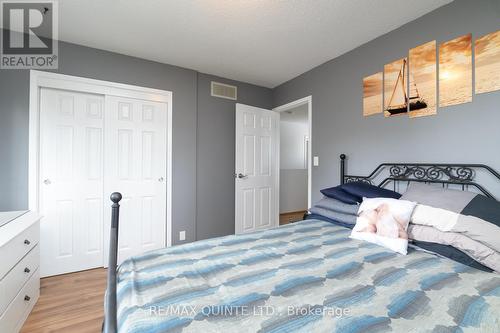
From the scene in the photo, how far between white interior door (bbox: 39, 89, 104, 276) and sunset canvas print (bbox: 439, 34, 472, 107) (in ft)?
11.1

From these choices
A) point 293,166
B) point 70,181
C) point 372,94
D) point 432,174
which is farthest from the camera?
point 293,166

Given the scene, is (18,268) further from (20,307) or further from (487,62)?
(487,62)

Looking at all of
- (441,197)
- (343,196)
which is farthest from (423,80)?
(343,196)

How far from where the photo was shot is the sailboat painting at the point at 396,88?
6.75ft

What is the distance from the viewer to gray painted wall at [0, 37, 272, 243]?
2174 mm

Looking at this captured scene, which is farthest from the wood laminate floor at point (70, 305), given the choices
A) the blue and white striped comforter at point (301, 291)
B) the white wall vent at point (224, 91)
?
the white wall vent at point (224, 91)

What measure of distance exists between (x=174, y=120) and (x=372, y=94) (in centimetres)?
236

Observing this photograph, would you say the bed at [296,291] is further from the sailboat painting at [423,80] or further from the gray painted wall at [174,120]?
the gray painted wall at [174,120]

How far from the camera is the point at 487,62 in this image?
5.14 ft

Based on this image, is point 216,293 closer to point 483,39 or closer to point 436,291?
point 436,291

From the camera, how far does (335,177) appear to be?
106 inches

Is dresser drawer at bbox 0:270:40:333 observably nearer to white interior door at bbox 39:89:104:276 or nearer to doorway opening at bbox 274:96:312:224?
white interior door at bbox 39:89:104:276

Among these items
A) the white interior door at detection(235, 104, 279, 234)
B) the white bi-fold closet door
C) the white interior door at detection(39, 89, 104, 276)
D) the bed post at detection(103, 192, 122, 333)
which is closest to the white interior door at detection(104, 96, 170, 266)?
the white bi-fold closet door

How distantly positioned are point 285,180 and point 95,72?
4.18 metres
